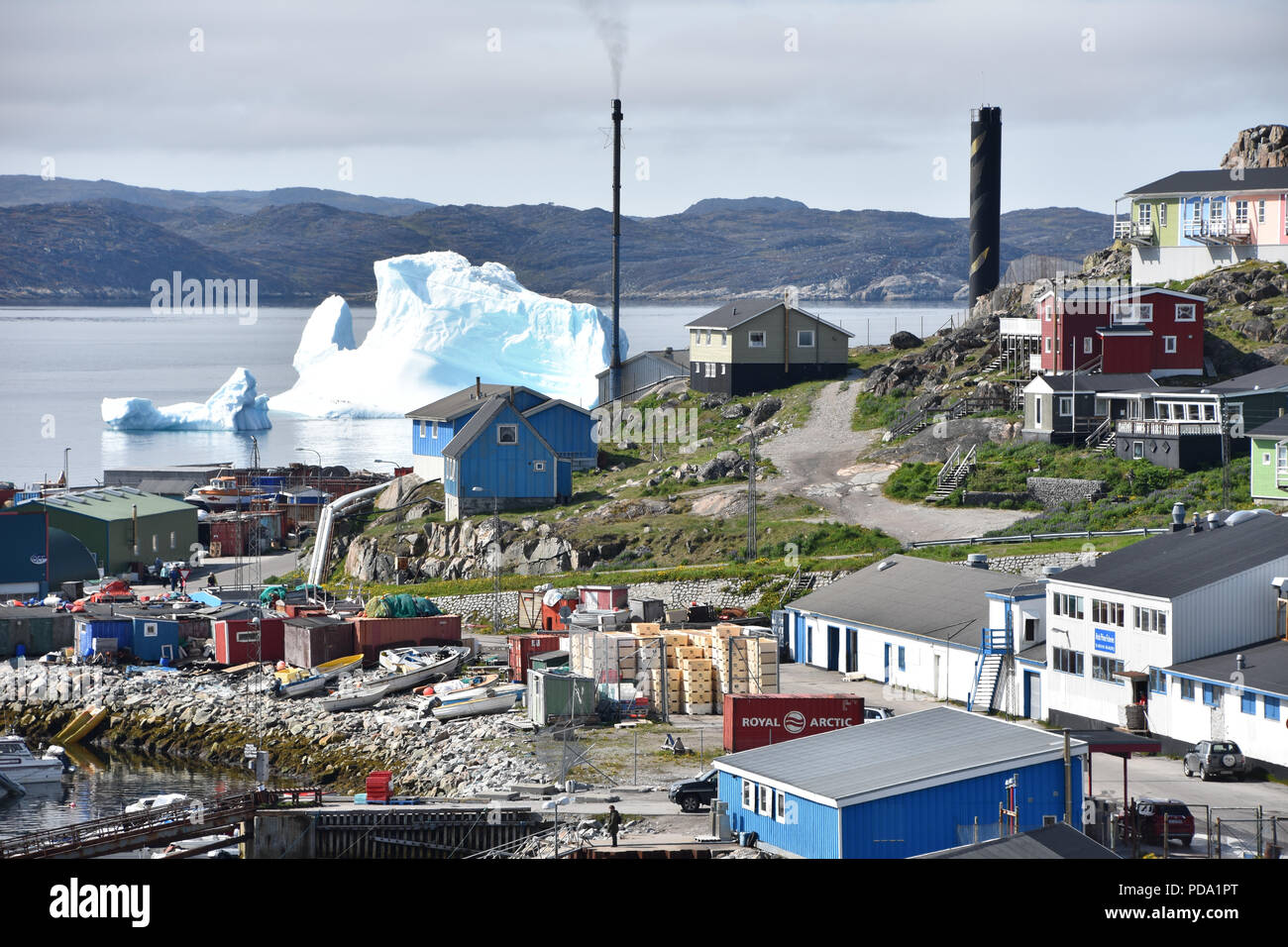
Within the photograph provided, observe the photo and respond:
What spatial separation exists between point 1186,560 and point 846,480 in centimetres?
1923

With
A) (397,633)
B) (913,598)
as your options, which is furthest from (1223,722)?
(397,633)

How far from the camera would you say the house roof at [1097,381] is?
4203 centimetres

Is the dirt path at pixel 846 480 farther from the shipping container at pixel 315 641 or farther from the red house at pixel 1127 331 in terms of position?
the shipping container at pixel 315 641

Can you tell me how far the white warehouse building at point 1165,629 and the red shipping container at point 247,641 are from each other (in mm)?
16216

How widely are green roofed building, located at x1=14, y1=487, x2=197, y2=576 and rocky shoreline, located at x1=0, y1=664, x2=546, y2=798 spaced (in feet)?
34.6

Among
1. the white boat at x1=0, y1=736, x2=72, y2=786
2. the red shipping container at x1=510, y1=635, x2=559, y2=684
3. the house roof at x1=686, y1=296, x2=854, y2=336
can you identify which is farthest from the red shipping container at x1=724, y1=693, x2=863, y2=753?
the house roof at x1=686, y1=296, x2=854, y2=336

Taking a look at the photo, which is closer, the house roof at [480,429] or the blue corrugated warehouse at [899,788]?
the blue corrugated warehouse at [899,788]

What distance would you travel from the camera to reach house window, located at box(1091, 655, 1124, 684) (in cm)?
2294

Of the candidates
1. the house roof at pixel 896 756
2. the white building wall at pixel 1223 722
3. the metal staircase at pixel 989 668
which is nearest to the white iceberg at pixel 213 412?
the metal staircase at pixel 989 668

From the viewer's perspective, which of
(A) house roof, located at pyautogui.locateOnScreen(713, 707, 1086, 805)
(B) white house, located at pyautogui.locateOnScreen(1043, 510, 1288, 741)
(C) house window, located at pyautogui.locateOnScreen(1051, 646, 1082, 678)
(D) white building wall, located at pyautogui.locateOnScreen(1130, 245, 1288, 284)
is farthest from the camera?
(D) white building wall, located at pyautogui.locateOnScreen(1130, 245, 1288, 284)

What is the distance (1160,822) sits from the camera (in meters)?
17.1

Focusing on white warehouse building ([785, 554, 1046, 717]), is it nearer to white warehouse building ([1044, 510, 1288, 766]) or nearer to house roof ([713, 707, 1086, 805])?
white warehouse building ([1044, 510, 1288, 766])
